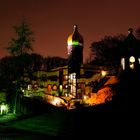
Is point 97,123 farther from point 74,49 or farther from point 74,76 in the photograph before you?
point 74,49

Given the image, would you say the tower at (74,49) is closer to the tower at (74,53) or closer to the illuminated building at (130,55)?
the tower at (74,53)

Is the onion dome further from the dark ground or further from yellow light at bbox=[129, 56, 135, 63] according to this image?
the dark ground

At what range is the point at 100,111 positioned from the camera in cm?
3161

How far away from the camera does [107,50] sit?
184 ft

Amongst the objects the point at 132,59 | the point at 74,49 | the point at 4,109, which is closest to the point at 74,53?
the point at 74,49

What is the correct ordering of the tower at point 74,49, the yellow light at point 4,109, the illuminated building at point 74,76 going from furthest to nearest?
the tower at point 74,49
the illuminated building at point 74,76
the yellow light at point 4,109

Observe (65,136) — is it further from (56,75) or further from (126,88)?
(56,75)

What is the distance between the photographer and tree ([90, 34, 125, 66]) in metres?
54.2

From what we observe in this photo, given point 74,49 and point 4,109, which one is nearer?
point 4,109

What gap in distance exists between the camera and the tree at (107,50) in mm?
54172

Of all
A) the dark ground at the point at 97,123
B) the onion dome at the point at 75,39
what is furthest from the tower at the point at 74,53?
the dark ground at the point at 97,123

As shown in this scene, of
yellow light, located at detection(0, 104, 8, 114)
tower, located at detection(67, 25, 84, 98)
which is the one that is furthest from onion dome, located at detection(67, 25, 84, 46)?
yellow light, located at detection(0, 104, 8, 114)

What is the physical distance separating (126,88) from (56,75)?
2046 cm

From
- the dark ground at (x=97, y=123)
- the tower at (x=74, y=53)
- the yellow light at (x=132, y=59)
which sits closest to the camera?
the dark ground at (x=97, y=123)
